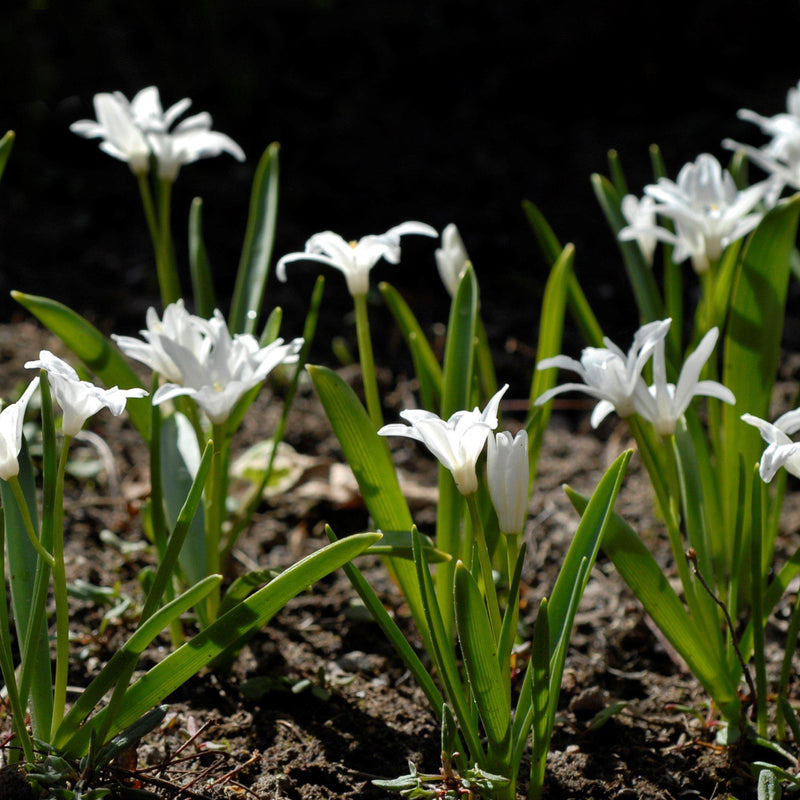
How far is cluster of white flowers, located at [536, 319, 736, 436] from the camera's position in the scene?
1.32 m

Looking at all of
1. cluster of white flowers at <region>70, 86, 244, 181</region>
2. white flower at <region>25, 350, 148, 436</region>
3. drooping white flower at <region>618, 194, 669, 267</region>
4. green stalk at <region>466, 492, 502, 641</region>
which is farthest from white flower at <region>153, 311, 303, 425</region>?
drooping white flower at <region>618, 194, 669, 267</region>

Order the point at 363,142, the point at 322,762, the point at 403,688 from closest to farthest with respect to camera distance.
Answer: the point at 322,762, the point at 403,688, the point at 363,142

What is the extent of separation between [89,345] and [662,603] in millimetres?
1064

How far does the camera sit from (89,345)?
1.69 m

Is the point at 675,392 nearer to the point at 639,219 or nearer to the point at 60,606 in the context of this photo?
the point at 639,219

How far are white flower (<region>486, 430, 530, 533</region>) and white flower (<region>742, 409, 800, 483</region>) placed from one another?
0.28 m

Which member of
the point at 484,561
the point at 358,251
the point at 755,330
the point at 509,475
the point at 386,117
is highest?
the point at 386,117

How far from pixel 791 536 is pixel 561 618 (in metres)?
1.11

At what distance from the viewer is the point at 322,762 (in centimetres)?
148

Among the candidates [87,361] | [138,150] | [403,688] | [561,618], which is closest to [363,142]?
[138,150]

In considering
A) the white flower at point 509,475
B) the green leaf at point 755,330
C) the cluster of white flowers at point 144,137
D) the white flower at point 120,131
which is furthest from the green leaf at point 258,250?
the green leaf at point 755,330

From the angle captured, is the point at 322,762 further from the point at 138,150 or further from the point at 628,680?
the point at 138,150

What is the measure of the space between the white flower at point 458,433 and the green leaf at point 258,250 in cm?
→ 76

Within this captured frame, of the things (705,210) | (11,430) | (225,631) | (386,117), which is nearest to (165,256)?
(11,430)
